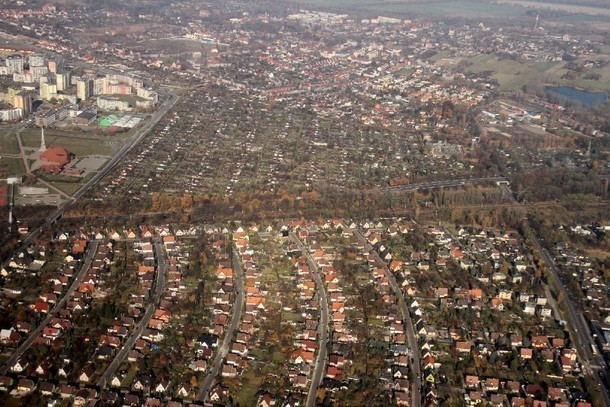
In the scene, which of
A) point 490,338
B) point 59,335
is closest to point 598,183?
point 490,338

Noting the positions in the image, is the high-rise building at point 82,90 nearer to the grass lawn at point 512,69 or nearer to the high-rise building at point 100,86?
the high-rise building at point 100,86

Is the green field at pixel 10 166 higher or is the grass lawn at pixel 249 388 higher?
the grass lawn at pixel 249 388

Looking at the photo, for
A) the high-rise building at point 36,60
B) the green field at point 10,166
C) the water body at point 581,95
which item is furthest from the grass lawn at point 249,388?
the water body at point 581,95

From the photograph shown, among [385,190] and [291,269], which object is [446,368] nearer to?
[291,269]

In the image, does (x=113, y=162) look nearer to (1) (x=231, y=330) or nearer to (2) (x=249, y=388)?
(1) (x=231, y=330)

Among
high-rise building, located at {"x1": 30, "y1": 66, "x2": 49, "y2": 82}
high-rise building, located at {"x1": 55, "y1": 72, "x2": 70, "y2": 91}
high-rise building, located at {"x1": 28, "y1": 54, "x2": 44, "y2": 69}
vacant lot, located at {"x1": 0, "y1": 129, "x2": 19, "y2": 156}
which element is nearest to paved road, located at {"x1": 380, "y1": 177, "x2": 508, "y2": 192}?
vacant lot, located at {"x1": 0, "y1": 129, "x2": 19, "y2": 156}

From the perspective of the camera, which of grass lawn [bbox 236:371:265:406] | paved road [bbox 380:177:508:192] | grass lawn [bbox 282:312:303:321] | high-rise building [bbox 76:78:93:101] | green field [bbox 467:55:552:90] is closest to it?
grass lawn [bbox 236:371:265:406]

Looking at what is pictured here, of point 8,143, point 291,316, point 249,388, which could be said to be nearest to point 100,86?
point 8,143

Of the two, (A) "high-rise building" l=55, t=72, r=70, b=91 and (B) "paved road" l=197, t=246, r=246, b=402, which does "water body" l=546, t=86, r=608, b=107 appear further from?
(B) "paved road" l=197, t=246, r=246, b=402
